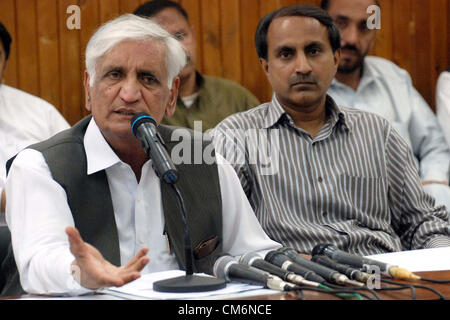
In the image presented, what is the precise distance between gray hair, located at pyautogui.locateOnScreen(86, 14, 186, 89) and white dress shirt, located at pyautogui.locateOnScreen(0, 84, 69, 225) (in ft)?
4.05

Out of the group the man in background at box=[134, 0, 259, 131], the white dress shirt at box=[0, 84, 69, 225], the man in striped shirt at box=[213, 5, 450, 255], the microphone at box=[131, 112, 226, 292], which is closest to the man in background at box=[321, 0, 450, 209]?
the man in background at box=[134, 0, 259, 131]

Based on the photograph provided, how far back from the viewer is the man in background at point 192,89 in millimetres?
3045

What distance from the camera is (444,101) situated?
3.28 metres

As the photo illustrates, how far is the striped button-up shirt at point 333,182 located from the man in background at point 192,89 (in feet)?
2.32

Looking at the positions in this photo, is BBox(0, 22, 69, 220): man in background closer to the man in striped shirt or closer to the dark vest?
the man in striped shirt

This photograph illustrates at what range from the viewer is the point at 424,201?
2.35m

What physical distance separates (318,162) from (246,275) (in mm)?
1023

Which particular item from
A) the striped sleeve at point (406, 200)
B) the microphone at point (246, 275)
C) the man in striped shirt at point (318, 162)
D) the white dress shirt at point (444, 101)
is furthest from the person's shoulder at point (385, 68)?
the microphone at point (246, 275)

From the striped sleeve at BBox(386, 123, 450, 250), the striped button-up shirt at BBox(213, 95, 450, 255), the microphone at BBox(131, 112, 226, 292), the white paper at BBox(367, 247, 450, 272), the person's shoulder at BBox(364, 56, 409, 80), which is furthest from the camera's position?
the person's shoulder at BBox(364, 56, 409, 80)

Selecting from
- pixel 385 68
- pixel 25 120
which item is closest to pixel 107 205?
pixel 25 120

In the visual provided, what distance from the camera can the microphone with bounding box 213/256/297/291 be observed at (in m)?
1.25

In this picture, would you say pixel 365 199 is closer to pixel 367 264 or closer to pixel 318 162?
pixel 318 162

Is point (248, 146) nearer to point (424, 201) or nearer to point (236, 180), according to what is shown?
point (236, 180)
